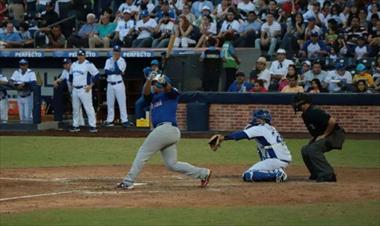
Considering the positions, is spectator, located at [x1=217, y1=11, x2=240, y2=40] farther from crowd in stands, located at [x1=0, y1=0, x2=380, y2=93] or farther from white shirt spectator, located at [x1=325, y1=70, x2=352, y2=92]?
white shirt spectator, located at [x1=325, y1=70, x2=352, y2=92]

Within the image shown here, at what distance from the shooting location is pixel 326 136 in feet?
49.1

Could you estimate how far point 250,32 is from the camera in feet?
83.5

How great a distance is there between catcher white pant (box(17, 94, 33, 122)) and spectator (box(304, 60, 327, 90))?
680 centimetres

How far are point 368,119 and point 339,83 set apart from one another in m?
1.21

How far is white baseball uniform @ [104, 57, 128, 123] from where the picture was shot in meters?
24.1

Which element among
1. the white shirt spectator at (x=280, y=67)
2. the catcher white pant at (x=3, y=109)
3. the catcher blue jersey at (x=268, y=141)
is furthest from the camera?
the catcher white pant at (x=3, y=109)

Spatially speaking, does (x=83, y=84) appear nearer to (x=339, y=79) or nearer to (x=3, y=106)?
(x=3, y=106)

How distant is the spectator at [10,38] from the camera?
27359mm

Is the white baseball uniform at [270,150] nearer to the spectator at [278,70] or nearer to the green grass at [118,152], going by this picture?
the green grass at [118,152]

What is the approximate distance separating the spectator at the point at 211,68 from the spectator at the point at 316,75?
88.9 inches

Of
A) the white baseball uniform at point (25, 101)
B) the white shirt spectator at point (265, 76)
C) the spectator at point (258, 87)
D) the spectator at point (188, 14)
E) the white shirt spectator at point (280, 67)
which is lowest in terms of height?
the white baseball uniform at point (25, 101)

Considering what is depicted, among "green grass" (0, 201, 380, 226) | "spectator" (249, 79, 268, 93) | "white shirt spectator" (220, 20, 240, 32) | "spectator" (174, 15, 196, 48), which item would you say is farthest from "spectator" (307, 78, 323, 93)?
"green grass" (0, 201, 380, 226)

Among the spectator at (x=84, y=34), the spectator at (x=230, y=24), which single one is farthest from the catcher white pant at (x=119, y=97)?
the spectator at (x=230, y=24)

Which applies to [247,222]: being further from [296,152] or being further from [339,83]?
[339,83]
